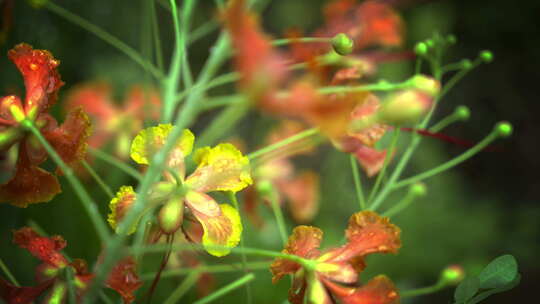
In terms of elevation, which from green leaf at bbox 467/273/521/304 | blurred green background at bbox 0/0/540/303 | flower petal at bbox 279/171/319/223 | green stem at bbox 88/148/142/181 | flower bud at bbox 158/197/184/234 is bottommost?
green leaf at bbox 467/273/521/304

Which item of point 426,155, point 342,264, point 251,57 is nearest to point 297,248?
point 342,264

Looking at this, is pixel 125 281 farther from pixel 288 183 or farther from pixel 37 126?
pixel 288 183

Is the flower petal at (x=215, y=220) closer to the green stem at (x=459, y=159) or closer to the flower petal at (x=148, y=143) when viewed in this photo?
the flower petal at (x=148, y=143)

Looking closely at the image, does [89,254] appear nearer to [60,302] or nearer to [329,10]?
[60,302]

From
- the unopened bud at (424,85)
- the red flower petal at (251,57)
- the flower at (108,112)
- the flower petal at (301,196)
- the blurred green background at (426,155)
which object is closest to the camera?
the red flower petal at (251,57)

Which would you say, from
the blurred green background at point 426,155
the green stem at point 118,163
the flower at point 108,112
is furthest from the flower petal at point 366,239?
the flower at point 108,112

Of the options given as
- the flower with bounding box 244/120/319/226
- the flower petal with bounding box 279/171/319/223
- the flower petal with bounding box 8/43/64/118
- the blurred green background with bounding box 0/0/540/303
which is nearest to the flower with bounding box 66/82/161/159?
the blurred green background with bounding box 0/0/540/303

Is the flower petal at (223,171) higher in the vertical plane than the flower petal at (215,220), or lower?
higher

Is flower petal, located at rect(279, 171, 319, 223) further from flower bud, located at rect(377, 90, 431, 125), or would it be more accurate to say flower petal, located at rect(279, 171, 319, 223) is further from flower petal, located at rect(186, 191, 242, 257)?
flower bud, located at rect(377, 90, 431, 125)

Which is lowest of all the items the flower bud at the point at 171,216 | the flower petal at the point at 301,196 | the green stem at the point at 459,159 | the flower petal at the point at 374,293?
the flower petal at the point at 374,293
